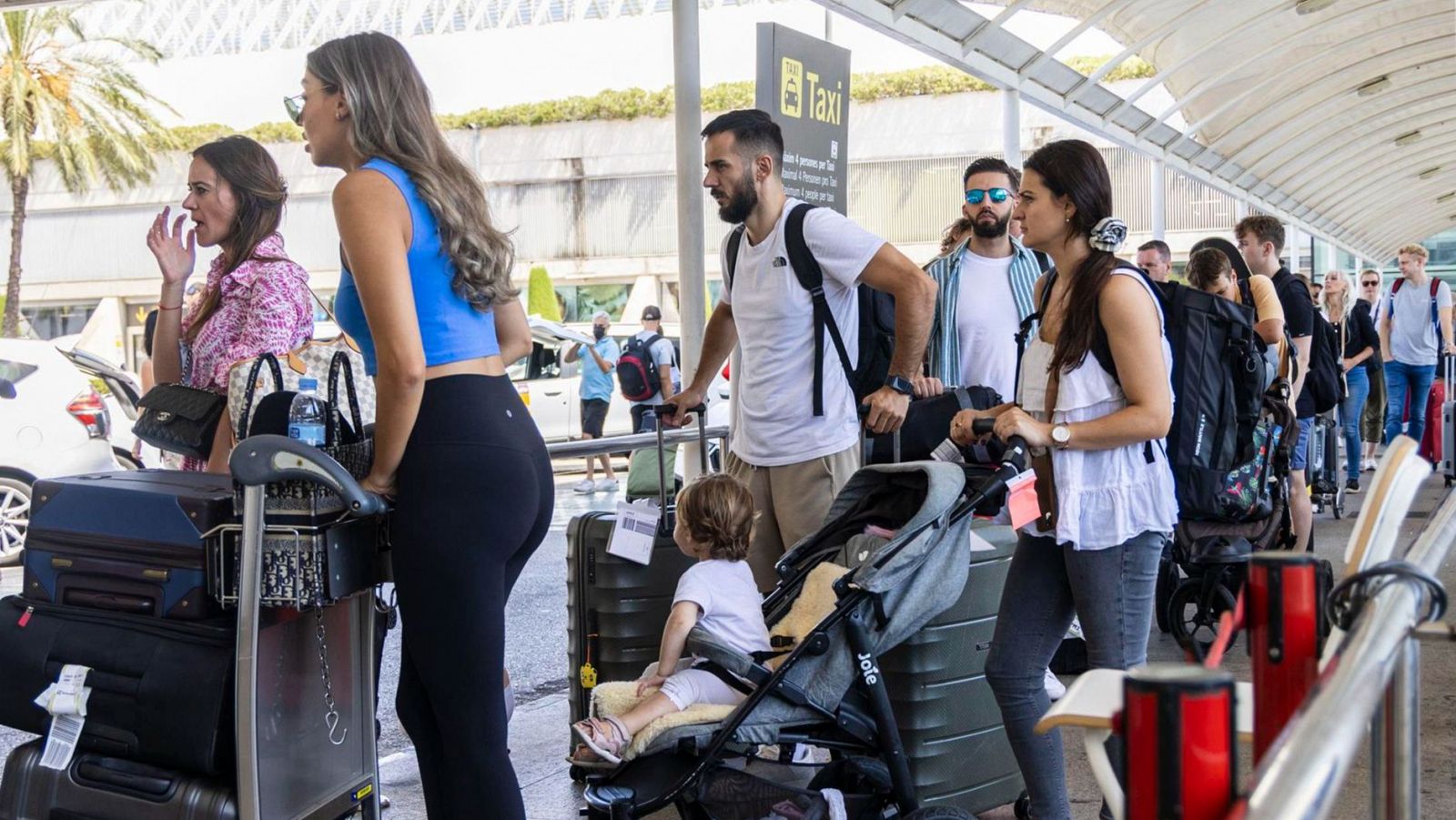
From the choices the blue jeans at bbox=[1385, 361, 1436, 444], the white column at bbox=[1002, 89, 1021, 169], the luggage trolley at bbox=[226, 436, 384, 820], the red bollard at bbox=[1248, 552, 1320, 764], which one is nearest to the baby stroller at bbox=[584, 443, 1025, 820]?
the luggage trolley at bbox=[226, 436, 384, 820]

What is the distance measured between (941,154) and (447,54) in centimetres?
1917

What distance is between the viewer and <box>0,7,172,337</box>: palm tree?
35.1 metres

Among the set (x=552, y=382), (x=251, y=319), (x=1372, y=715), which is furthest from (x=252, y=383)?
(x=552, y=382)

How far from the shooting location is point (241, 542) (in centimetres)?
302

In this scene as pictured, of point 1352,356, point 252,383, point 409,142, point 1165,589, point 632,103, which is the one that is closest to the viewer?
point 409,142

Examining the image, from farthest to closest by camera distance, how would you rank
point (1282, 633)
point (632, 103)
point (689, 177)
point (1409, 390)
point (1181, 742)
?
point (632, 103), point (1409, 390), point (689, 177), point (1282, 633), point (1181, 742)

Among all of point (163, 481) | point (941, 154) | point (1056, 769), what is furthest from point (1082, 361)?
point (941, 154)

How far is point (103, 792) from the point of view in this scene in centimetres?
323

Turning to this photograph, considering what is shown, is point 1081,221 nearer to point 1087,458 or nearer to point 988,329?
point 1087,458

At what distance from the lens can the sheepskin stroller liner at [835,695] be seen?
3.36m

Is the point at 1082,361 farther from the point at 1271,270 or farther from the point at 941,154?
the point at 941,154

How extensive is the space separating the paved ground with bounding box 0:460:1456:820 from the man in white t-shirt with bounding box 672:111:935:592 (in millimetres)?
1161

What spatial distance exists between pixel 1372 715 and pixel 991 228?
460 centimetres

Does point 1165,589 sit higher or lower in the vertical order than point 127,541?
lower
